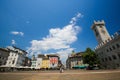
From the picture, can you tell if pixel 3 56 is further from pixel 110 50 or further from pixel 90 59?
pixel 110 50

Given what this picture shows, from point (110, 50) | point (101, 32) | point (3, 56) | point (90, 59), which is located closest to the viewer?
point (110, 50)

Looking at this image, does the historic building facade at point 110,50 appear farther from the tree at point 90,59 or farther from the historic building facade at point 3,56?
the historic building facade at point 3,56

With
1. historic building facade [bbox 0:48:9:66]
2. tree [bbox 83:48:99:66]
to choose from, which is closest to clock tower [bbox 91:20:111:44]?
tree [bbox 83:48:99:66]

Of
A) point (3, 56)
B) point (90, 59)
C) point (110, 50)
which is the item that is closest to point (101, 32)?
point (110, 50)

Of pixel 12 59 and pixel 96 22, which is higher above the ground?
pixel 96 22

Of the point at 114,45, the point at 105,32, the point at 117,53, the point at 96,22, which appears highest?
the point at 96,22

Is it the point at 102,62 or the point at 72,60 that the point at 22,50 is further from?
the point at 102,62

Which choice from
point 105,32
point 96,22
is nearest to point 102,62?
point 105,32

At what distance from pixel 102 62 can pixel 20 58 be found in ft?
167

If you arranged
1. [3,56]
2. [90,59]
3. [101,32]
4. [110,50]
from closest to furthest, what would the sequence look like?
1. [110,50]
2. [90,59]
3. [3,56]
4. [101,32]

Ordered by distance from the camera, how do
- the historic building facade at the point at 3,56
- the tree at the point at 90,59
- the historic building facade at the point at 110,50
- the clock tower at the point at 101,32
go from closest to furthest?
the historic building facade at the point at 110,50 < the tree at the point at 90,59 < the historic building facade at the point at 3,56 < the clock tower at the point at 101,32

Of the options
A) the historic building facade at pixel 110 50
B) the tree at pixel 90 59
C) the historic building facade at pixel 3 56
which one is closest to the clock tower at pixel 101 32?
the historic building facade at pixel 110 50

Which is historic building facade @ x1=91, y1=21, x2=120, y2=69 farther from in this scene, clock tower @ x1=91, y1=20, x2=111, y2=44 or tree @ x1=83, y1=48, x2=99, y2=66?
tree @ x1=83, y1=48, x2=99, y2=66

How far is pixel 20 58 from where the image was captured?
59469 millimetres
